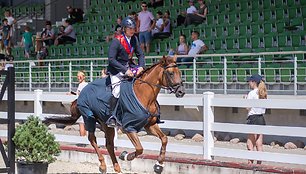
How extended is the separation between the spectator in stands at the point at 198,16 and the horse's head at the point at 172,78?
455 inches

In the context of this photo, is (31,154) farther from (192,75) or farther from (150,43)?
(150,43)

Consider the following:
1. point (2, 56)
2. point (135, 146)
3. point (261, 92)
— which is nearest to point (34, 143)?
point (135, 146)

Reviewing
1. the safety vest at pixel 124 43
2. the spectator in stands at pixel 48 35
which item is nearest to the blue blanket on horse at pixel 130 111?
the safety vest at pixel 124 43

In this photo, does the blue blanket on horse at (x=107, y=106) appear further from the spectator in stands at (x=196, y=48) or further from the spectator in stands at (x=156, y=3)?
the spectator in stands at (x=156, y=3)

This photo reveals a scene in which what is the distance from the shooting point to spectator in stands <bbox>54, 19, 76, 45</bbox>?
94.0 feet

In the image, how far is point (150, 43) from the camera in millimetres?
24078

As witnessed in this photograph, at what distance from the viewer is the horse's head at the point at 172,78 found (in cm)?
1149

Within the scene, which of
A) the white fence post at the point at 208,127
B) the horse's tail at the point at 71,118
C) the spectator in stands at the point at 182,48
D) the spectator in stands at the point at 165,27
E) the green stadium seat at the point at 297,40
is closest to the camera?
the white fence post at the point at 208,127

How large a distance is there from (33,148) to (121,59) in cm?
192

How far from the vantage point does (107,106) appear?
12.0m

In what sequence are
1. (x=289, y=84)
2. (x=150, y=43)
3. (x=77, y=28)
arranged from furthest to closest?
(x=77, y=28) → (x=150, y=43) → (x=289, y=84)

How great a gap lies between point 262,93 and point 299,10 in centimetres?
837

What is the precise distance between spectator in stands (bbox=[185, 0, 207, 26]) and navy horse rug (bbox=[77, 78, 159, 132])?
11.1 m

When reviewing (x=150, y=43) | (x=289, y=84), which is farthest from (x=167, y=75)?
(x=150, y=43)
